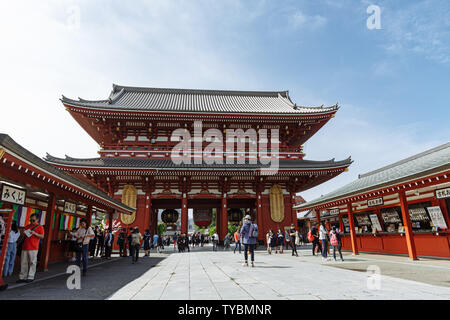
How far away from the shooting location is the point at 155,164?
671 inches

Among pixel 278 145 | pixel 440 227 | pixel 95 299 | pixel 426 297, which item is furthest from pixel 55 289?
pixel 278 145

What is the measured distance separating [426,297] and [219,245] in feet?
56.1

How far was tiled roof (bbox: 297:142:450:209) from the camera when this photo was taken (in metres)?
8.50

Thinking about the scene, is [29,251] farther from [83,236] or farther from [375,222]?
[375,222]

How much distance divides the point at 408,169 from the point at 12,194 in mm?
14729

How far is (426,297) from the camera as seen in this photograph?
397 cm

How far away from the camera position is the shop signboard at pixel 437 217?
31.8 feet

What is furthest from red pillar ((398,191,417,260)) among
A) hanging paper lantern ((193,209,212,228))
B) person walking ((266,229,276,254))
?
hanging paper lantern ((193,209,212,228))

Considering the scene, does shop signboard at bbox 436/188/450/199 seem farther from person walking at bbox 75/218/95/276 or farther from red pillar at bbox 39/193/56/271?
red pillar at bbox 39/193/56/271

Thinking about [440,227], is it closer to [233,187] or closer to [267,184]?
[267,184]

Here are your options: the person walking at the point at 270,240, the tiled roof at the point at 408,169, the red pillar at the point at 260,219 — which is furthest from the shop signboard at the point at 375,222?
the red pillar at the point at 260,219

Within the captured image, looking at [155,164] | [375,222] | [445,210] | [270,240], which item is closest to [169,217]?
[155,164]

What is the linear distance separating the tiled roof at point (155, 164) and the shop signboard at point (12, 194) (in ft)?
28.2

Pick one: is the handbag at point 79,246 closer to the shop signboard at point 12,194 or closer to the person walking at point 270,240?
the shop signboard at point 12,194
